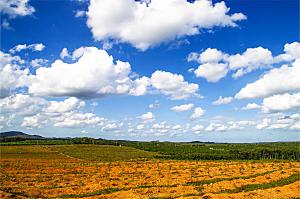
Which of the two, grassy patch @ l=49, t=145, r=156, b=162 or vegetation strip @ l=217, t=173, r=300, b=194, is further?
grassy patch @ l=49, t=145, r=156, b=162

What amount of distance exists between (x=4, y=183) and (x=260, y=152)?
11536cm

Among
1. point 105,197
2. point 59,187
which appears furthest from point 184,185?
point 59,187

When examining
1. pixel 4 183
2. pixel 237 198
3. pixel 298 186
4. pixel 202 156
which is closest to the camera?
pixel 237 198

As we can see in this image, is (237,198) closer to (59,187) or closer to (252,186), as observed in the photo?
(252,186)

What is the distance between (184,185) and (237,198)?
9760mm

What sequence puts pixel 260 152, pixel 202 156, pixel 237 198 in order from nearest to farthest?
pixel 237 198, pixel 202 156, pixel 260 152

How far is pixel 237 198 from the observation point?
94.7 ft

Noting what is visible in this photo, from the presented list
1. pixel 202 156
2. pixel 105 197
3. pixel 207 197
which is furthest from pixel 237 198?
pixel 202 156

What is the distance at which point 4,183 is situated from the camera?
41.8 metres

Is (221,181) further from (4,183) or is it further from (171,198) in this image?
(4,183)

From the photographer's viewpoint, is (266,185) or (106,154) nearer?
(266,185)

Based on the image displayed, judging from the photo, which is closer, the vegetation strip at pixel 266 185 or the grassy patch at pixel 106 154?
the vegetation strip at pixel 266 185

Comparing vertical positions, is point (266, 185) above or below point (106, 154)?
below

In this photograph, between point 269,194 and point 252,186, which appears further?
point 252,186
